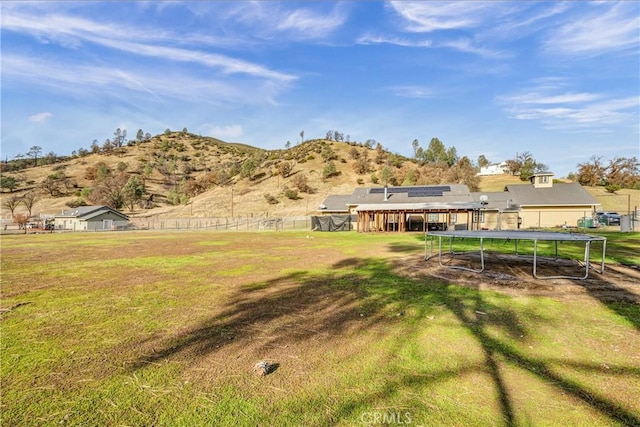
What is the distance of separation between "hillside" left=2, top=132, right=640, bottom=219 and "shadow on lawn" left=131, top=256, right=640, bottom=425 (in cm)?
4408

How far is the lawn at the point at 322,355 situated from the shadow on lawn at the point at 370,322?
24mm

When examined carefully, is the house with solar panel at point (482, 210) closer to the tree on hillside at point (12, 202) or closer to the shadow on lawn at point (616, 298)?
the shadow on lawn at point (616, 298)

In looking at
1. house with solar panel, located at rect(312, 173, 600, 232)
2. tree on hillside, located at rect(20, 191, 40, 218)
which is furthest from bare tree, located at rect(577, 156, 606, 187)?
tree on hillside, located at rect(20, 191, 40, 218)

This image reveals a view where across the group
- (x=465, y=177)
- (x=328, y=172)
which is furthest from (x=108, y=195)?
(x=465, y=177)

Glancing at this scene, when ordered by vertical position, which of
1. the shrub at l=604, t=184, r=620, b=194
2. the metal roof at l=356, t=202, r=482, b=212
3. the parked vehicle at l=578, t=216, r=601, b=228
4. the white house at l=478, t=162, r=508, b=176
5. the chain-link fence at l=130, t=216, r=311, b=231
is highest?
the white house at l=478, t=162, r=508, b=176

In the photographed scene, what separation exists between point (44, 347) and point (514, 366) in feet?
18.9

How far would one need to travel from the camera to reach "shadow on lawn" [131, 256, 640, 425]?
116 inches

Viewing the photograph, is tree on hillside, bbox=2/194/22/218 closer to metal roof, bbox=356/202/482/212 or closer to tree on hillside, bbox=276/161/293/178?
tree on hillside, bbox=276/161/293/178

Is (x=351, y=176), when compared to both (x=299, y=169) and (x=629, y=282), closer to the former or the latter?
(x=299, y=169)

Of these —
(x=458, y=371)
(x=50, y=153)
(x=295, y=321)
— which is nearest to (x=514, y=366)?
(x=458, y=371)

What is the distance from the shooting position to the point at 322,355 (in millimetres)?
3748

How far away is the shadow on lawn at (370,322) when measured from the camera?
294 cm

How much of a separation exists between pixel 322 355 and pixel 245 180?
69714 mm

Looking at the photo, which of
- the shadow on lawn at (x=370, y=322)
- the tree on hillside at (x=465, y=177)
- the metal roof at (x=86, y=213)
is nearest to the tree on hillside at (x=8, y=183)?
the metal roof at (x=86, y=213)
